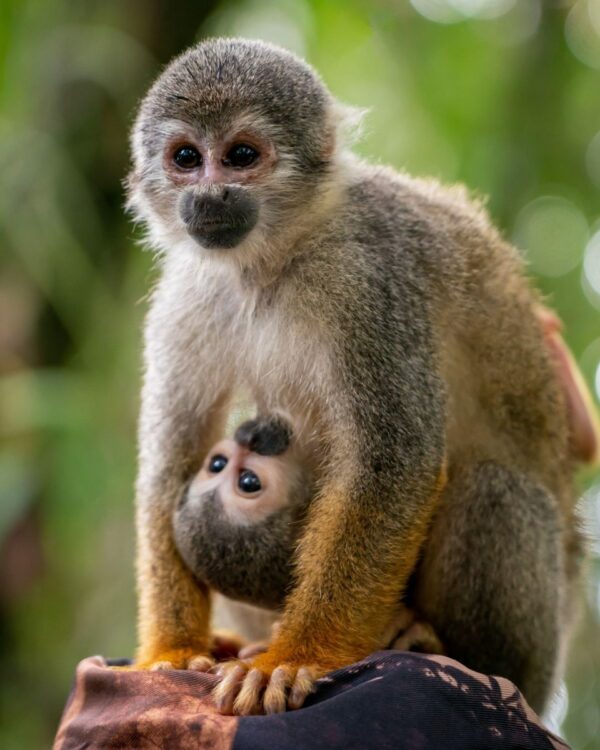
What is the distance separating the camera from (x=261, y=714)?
9.00 feet

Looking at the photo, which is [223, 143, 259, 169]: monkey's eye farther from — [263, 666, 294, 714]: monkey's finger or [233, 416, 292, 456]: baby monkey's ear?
[263, 666, 294, 714]: monkey's finger

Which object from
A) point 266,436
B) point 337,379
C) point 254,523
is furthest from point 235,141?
point 254,523

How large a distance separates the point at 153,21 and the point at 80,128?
914mm

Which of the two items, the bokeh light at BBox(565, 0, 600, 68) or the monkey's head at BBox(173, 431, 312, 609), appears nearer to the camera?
the monkey's head at BBox(173, 431, 312, 609)

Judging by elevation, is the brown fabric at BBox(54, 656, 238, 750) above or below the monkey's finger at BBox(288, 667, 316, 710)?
below

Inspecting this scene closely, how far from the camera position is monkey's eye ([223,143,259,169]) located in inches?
130

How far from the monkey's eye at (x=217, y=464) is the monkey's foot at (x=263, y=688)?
81 cm

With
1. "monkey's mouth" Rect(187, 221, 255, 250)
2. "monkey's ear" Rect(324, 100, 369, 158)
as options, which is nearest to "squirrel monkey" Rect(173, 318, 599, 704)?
"monkey's mouth" Rect(187, 221, 255, 250)

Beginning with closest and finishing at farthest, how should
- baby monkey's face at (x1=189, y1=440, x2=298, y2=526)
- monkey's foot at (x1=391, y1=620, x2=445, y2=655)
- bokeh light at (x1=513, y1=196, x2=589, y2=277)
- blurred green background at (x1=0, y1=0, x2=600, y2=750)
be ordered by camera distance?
baby monkey's face at (x1=189, y1=440, x2=298, y2=526) → monkey's foot at (x1=391, y1=620, x2=445, y2=655) → blurred green background at (x1=0, y1=0, x2=600, y2=750) → bokeh light at (x1=513, y1=196, x2=589, y2=277)

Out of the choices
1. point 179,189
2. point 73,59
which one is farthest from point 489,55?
point 179,189

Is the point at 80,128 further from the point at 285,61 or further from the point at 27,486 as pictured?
the point at 285,61

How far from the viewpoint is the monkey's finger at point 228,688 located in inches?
108

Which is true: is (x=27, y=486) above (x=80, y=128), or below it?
below

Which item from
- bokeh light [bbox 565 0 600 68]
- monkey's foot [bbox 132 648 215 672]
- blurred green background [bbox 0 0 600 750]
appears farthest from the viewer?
bokeh light [bbox 565 0 600 68]
